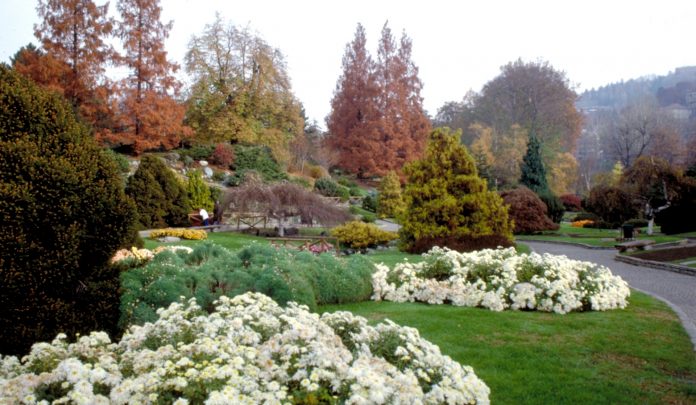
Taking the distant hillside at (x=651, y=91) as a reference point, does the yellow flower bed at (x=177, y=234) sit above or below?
below

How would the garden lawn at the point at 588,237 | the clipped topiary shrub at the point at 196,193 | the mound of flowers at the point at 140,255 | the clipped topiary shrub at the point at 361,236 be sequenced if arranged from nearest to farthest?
1. the mound of flowers at the point at 140,255
2. the clipped topiary shrub at the point at 361,236
3. the garden lawn at the point at 588,237
4. the clipped topiary shrub at the point at 196,193

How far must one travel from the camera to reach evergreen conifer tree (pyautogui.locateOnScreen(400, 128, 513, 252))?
581 inches

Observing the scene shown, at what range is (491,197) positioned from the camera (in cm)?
1530

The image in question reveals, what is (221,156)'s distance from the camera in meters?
33.7

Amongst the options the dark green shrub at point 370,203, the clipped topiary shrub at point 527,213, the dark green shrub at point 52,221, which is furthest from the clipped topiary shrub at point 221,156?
the dark green shrub at point 52,221

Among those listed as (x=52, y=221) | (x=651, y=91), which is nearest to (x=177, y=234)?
(x=52, y=221)

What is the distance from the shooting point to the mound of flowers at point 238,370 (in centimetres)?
273

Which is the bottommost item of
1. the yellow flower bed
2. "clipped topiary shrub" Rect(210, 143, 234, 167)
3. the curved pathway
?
the curved pathway

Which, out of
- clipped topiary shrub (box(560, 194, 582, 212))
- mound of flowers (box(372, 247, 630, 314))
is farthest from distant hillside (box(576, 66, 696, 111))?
mound of flowers (box(372, 247, 630, 314))

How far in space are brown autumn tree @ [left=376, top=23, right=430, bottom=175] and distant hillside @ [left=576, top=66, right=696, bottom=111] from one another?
218ft

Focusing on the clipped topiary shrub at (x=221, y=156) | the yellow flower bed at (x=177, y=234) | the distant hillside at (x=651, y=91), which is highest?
the distant hillside at (x=651, y=91)

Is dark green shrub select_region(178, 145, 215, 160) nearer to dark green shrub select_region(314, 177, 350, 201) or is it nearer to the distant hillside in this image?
dark green shrub select_region(314, 177, 350, 201)

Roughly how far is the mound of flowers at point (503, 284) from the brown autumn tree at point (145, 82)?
23231 mm

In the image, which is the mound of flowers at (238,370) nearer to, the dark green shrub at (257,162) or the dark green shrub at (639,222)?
Answer: the dark green shrub at (639,222)
